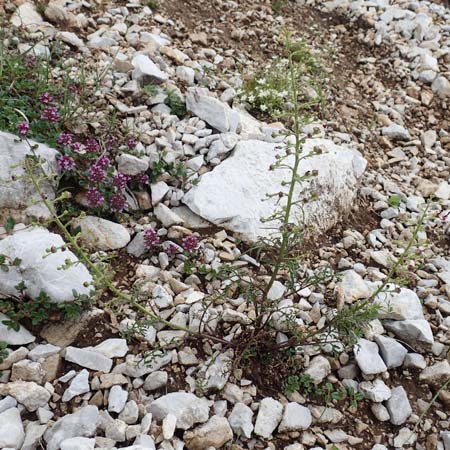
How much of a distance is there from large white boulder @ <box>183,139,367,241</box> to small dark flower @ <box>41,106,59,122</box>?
44.3 inches

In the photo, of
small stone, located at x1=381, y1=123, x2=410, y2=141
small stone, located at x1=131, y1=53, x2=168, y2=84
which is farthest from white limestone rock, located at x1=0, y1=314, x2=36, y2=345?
small stone, located at x1=381, y1=123, x2=410, y2=141

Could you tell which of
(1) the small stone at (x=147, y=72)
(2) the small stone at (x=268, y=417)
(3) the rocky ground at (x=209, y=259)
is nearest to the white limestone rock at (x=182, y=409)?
(3) the rocky ground at (x=209, y=259)

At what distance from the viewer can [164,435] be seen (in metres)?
3.07

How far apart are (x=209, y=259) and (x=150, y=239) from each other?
438 millimetres

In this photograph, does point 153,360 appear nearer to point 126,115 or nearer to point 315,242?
point 315,242

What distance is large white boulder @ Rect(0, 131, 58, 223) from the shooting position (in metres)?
3.89

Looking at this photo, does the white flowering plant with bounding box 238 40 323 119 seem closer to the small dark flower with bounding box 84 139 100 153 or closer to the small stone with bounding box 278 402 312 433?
the small dark flower with bounding box 84 139 100 153

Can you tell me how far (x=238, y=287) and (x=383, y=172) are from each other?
2.30 meters

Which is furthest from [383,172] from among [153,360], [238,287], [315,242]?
[153,360]

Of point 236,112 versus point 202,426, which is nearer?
point 202,426

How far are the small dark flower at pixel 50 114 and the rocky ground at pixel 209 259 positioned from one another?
0.76ft

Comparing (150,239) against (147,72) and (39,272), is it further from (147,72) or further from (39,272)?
(147,72)

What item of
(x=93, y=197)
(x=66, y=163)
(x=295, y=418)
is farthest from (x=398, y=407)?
(x=66, y=163)

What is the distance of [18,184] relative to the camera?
3.91 m
